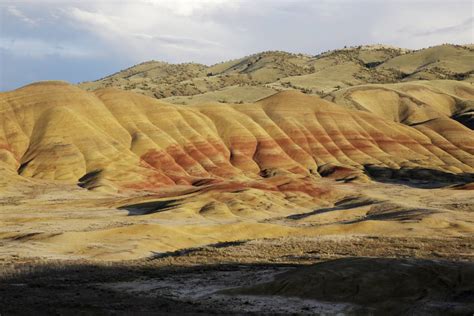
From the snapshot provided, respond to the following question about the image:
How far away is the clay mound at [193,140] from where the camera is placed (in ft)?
366

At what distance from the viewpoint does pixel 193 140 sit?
131m

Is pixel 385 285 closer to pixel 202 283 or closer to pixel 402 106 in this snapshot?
pixel 202 283

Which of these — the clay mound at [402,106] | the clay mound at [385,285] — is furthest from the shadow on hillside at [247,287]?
the clay mound at [402,106]

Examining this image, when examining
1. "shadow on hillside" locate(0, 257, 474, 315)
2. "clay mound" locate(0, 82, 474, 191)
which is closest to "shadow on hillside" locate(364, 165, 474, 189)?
"clay mound" locate(0, 82, 474, 191)

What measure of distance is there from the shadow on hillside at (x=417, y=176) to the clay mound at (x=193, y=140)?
11.4 ft

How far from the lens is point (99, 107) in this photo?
133m

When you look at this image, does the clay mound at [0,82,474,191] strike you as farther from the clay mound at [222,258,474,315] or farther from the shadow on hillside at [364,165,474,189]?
the clay mound at [222,258,474,315]

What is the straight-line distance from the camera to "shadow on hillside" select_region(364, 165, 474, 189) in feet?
396

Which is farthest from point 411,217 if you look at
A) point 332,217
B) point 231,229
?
point 231,229

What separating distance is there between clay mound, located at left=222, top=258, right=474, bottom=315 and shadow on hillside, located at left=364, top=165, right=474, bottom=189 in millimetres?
93947

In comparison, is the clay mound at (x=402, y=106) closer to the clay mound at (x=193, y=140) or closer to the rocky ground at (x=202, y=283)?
the clay mound at (x=193, y=140)

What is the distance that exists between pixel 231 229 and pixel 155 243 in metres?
11.5

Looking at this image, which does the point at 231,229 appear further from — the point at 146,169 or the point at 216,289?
the point at 146,169

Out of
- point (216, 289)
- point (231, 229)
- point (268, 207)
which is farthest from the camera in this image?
point (268, 207)
